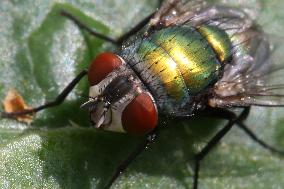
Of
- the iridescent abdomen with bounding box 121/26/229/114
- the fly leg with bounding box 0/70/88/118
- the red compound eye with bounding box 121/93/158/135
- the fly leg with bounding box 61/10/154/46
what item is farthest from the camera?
the fly leg with bounding box 61/10/154/46

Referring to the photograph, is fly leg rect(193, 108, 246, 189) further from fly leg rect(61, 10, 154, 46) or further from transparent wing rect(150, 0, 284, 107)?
fly leg rect(61, 10, 154, 46)

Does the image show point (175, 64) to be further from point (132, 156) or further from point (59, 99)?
point (59, 99)

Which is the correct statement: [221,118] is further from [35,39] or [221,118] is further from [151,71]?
[35,39]

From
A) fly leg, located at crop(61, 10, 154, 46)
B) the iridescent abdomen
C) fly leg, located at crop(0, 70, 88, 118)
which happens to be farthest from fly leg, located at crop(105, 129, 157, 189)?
fly leg, located at crop(61, 10, 154, 46)

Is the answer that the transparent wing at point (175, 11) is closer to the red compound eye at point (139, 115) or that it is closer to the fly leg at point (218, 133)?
the fly leg at point (218, 133)

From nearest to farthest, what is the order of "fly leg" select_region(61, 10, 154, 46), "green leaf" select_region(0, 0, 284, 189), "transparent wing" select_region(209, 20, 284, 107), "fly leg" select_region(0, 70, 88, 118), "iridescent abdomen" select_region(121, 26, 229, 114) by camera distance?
1. "green leaf" select_region(0, 0, 284, 189)
2. "iridescent abdomen" select_region(121, 26, 229, 114)
3. "fly leg" select_region(0, 70, 88, 118)
4. "transparent wing" select_region(209, 20, 284, 107)
5. "fly leg" select_region(61, 10, 154, 46)

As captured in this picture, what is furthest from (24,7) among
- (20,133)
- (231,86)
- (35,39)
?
(231,86)
